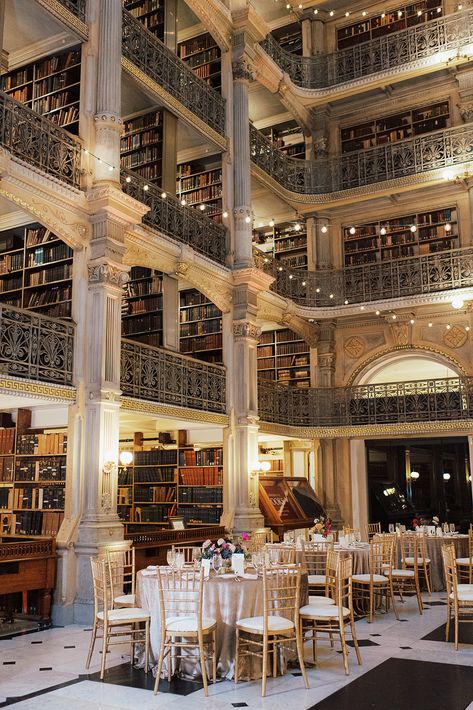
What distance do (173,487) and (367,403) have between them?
4225 mm

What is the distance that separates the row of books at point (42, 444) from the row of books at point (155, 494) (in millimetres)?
2476

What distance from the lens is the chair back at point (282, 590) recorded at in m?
5.16

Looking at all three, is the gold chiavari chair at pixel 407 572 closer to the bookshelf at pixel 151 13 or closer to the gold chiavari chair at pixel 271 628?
the gold chiavari chair at pixel 271 628

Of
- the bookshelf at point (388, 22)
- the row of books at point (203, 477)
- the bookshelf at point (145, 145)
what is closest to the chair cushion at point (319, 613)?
the row of books at point (203, 477)

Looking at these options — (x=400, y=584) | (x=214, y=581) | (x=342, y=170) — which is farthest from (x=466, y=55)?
(x=214, y=581)

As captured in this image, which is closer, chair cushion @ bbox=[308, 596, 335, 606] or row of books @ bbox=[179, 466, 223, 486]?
chair cushion @ bbox=[308, 596, 335, 606]

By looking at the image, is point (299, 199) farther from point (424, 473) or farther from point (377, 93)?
point (424, 473)

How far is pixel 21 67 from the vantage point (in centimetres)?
945

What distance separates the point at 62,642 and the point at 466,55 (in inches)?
467

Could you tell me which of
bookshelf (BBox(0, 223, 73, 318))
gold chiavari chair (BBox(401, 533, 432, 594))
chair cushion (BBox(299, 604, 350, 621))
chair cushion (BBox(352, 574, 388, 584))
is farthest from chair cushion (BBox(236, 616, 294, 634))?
bookshelf (BBox(0, 223, 73, 318))

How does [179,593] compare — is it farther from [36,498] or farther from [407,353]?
[407,353]

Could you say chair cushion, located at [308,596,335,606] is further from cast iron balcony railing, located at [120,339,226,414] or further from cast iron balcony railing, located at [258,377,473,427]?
cast iron balcony railing, located at [258,377,473,427]

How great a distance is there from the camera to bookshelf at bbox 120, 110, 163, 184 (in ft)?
34.9

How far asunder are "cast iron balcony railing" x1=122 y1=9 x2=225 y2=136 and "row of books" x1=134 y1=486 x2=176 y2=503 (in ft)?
19.1
